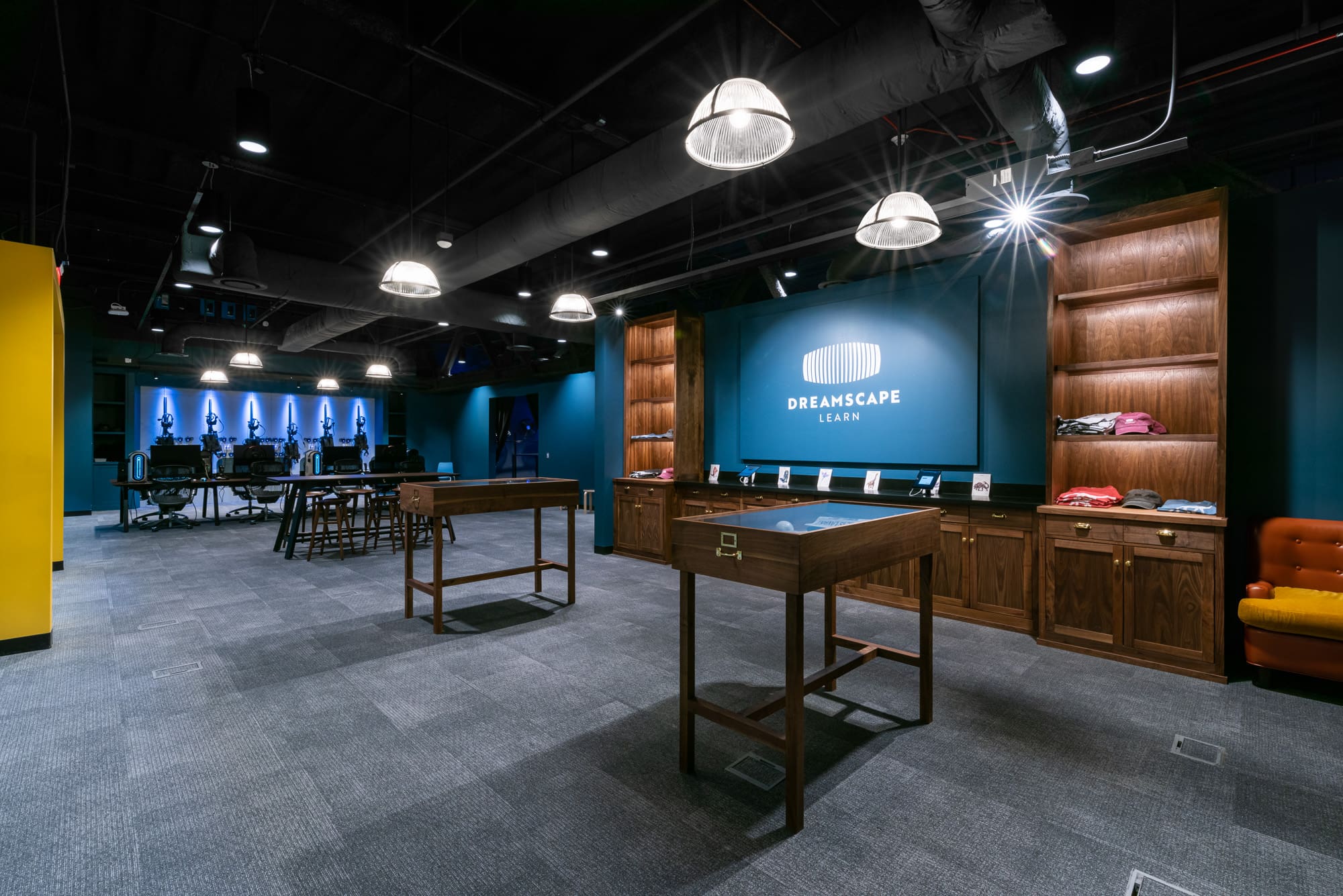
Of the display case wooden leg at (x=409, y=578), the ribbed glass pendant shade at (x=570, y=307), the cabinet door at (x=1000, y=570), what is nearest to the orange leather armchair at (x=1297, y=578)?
the cabinet door at (x=1000, y=570)

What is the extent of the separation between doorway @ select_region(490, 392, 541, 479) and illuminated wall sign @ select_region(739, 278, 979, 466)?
11130mm

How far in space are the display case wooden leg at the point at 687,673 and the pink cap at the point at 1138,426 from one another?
148 inches

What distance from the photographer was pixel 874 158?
5.63 m

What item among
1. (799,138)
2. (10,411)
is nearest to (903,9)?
(799,138)

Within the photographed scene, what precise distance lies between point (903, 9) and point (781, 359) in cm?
397

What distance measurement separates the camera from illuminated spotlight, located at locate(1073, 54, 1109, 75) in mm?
3162

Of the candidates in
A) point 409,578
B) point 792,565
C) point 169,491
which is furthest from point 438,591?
point 169,491

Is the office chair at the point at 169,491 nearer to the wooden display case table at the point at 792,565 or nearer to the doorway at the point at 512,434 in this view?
the doorway at the point at 512,434

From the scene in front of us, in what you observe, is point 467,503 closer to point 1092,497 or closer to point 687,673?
point 687,673

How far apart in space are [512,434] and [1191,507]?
15.9 meters

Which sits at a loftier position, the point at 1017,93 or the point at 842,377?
the point at 1017,93

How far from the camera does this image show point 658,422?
8523 millimetres

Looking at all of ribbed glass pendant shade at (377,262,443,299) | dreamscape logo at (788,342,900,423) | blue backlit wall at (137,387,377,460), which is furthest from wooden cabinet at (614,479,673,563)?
blue backlit wall at (137,387,377,460)

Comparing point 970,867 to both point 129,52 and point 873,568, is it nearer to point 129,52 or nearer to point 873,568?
point 873,568
